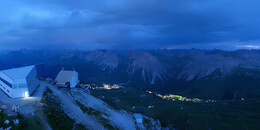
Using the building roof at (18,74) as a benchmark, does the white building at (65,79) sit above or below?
below

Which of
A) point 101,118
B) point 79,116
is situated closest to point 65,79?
point 79,116

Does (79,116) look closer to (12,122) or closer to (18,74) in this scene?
(12,122)

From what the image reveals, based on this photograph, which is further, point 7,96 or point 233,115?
point 233,115

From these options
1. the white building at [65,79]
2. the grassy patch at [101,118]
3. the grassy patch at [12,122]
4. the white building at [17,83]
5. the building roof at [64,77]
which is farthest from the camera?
the building roof at [64,77]

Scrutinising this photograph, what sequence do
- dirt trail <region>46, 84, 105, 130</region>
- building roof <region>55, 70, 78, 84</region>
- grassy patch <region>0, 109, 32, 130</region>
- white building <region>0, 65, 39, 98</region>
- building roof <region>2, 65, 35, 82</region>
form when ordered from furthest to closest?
building roof <region>55, 70, 78, 84</region> → building roof <region>2, 65, 35, 82</region> → white building <region>0, 65, 39, 98</region> → dirt trail <region>46, 84, 105, 130</region> → grassy patch <region>0, 109, 32, 130</region>

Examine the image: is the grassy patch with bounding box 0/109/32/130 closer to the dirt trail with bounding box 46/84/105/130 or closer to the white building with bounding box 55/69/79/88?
the dirt trail with bounding box 46/84/105/130

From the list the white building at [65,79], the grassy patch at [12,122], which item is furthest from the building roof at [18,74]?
the white building at [65,79]

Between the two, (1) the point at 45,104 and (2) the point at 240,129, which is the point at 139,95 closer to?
(2) the point at 240,129

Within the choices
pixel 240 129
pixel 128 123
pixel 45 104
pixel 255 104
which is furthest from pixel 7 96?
pixel 255 104

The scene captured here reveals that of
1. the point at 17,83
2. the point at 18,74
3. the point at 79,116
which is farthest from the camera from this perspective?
the point at 18,74

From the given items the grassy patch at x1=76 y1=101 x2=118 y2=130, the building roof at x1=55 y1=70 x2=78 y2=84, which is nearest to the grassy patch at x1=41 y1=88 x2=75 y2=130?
the grassy patch at x1=76 y1=101 x2=118 y2=130

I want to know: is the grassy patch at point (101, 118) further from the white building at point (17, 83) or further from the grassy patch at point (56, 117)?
the white building at point (17, 83)
